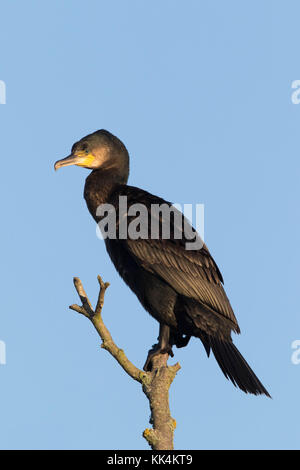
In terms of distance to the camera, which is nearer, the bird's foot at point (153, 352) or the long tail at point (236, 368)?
the long tail at point (236, 368)

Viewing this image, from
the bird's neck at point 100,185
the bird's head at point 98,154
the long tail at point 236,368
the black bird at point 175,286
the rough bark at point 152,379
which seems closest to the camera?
the rough bark at point 152,379

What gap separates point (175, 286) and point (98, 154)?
66.5 inches

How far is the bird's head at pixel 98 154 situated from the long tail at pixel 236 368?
2079 mm

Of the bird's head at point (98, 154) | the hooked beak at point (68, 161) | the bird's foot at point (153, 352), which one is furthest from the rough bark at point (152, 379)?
the bird's head at point (98, 154)

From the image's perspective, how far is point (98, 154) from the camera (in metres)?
8.00

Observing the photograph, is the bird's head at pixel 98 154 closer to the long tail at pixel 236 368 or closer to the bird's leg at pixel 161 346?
the bird's leg at pixel 161 346

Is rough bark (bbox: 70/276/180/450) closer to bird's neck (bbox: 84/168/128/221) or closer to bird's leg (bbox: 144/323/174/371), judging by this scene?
bird's leg (bbox: 144/323/174/371)

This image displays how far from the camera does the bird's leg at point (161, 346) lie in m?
7.00

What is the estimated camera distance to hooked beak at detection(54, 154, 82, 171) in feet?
25.7

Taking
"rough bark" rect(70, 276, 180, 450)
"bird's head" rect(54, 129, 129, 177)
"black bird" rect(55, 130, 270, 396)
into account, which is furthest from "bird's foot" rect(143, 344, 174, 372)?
"bird's head" rect(54, 129, 129, 177)

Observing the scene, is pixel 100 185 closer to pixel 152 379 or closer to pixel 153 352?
pixel 153 352

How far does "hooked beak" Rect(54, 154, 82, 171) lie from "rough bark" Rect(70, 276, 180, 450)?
218cm

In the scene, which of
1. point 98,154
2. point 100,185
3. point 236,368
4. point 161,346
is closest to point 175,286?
point 161,346

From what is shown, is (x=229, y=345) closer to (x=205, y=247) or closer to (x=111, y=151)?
(x=205, y=247)
